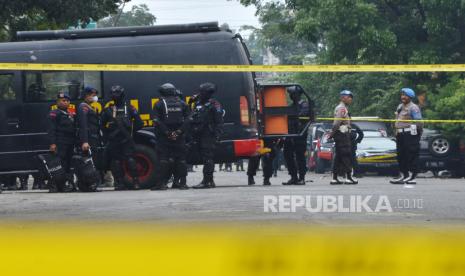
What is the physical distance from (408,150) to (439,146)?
40.4 feet

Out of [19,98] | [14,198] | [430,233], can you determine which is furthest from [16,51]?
[430,233]

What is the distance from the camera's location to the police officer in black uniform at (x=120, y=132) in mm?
19031

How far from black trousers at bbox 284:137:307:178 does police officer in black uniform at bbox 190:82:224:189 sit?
1.85 m

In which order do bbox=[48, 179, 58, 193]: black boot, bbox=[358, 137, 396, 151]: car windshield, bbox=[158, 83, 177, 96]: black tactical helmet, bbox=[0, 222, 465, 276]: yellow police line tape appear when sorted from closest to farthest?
bbox=[0, 222, 465, 276]: yellow police line tape, bbox=[158, 83, 177, 96]: black tactical helmet, bbox=[48, 179, 58, 193]: black boot, bbox=[358, 137, 396, 151]: car windshield

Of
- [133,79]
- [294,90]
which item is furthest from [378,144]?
[133,79]

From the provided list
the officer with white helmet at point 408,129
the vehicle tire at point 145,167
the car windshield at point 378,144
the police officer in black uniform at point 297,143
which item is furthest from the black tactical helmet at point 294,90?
the car windshield at point 378,144

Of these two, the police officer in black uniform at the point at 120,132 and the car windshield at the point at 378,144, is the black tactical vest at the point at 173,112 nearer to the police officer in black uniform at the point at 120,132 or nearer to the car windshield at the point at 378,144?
the police officer in black uniform at the point at 120,132

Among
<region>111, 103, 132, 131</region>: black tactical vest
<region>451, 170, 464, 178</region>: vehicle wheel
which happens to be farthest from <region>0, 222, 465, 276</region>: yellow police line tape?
<region>451, 170, 464, 178</region>: vehicle wheel

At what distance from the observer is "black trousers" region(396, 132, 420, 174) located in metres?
19.5

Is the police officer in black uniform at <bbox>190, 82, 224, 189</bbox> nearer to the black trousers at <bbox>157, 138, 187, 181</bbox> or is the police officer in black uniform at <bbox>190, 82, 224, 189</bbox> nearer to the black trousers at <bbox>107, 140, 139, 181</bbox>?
the black trousers at <bbox>157, 138, 187, 181</bbox>

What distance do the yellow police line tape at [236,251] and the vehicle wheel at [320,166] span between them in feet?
84.4

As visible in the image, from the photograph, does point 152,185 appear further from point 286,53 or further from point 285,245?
point 286,53

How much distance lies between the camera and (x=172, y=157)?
18516mm

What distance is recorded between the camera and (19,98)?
20.5 metres
